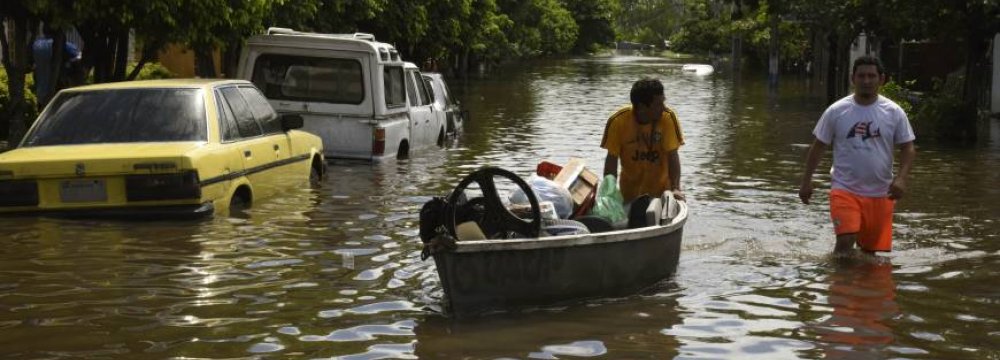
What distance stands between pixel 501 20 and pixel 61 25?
45.9 meters

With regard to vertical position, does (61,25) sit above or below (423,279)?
above

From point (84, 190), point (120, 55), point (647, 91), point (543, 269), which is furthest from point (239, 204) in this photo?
point (120, 55)

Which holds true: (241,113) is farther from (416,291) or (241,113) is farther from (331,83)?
(331,83)

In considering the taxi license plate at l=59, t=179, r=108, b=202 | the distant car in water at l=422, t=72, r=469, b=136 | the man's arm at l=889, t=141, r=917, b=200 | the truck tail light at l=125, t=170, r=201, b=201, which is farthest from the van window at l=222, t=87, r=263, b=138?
the distant car in water at l=422, t=72, r=469, b=136

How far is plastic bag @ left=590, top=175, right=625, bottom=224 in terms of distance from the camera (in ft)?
31.9

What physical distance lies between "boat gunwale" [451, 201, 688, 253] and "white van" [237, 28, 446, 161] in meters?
8.55

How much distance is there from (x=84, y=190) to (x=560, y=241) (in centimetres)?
467

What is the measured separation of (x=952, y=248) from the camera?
11.8m

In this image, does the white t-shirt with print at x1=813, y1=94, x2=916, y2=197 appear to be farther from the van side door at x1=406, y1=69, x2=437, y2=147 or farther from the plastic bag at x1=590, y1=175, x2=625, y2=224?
the van side door at x1=406, y1=69, x2=437, y2=147

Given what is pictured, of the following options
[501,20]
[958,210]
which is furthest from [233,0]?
[501,20]

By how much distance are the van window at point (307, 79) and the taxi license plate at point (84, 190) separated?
623 cm

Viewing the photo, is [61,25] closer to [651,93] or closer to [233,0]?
[233,0]

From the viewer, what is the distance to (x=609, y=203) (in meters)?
9.82

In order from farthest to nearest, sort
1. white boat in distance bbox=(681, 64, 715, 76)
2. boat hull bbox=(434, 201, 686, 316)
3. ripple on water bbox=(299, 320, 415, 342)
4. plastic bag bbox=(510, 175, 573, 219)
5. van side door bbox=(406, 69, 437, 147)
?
white boat in distance bbox=(681, 64, 715, 76) → van side door bbox=(406, 69, 437, 147) → plastic bag bbox=(510, 175, 573, 219) → boat hull bbox=(434, 201, 686, 316) → ripple on water bbox=(299, 320, 415, 342)
